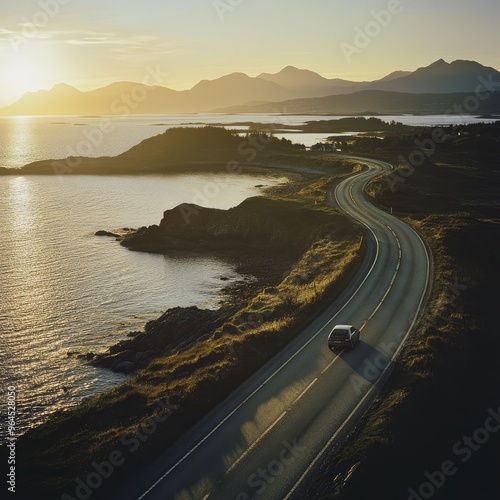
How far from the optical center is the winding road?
26.2 m

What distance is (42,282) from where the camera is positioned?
70.0 m

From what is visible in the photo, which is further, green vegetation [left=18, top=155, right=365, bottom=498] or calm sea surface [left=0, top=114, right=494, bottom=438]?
calm sea surface [left=0, top=114, right=494, bottom=438]

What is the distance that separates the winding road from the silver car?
57 cm

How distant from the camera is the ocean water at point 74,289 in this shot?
146 feet

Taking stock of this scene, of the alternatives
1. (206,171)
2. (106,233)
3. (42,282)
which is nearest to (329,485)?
(42,282)

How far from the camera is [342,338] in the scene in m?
39.2

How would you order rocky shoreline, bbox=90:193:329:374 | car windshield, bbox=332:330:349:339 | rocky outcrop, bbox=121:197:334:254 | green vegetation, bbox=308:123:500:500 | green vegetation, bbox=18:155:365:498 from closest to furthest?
green vegetation, bbox=308:123:500:500 → green vegetation, bbox=18:155:365:498 → car windshield, bbox=332:330:349:339 → rocky shoreline, bbox=90:193:329:374 → rocky outcrop, bbox=121:197:334:254

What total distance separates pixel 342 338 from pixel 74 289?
37664mm

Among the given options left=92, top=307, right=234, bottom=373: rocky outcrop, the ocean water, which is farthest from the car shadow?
the ocean water

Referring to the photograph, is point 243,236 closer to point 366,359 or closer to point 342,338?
point 342,338

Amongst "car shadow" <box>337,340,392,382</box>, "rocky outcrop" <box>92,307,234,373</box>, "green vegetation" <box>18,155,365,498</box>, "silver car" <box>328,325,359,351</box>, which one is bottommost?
"rocky outcrop" <box>92,307,234,373</box>

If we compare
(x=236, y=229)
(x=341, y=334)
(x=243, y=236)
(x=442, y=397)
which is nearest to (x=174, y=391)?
(x=341, y=334)

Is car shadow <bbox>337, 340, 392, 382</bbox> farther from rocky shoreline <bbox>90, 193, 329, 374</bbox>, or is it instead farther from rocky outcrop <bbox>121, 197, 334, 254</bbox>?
rocky outcrop <bbox>121, 197, 334, 254</bbox>

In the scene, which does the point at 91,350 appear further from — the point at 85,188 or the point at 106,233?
the point at 85,188
